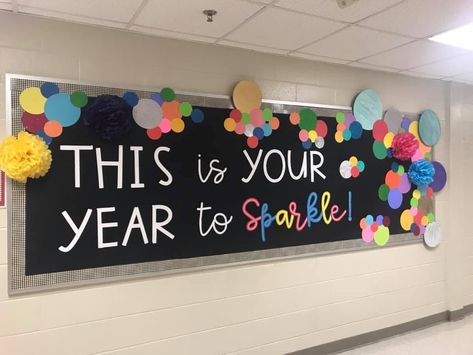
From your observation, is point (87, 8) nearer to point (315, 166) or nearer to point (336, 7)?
point (336, 7)

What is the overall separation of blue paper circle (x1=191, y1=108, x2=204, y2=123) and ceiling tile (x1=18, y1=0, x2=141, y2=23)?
71 cm

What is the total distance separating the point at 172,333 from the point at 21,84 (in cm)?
180

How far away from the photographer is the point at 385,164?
346 centimetres

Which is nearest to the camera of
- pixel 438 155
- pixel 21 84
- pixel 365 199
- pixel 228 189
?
pixel 21 84

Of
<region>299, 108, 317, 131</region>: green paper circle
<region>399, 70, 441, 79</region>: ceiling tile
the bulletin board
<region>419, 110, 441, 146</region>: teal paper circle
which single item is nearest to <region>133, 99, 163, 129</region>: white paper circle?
the bulletin board

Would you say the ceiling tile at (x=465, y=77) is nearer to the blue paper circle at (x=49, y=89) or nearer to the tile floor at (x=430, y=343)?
the tile floor at (x=430, y=343)

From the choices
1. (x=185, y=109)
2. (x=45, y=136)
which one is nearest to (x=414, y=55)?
(x=185, y=109)

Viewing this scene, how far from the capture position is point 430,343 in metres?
3.42

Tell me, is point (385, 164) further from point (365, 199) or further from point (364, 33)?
point (364, 33)

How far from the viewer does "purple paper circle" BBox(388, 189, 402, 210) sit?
3.47 meters

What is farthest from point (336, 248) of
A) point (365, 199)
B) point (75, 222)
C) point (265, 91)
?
point (75, 222)

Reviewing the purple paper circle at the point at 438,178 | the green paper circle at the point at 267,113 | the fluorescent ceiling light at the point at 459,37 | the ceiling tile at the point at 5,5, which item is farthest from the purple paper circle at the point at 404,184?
the ceiling tile at the point at 5,5

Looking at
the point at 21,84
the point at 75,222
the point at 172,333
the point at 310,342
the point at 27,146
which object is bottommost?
the point at 310,342

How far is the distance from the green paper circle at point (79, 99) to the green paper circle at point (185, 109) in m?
0.60
